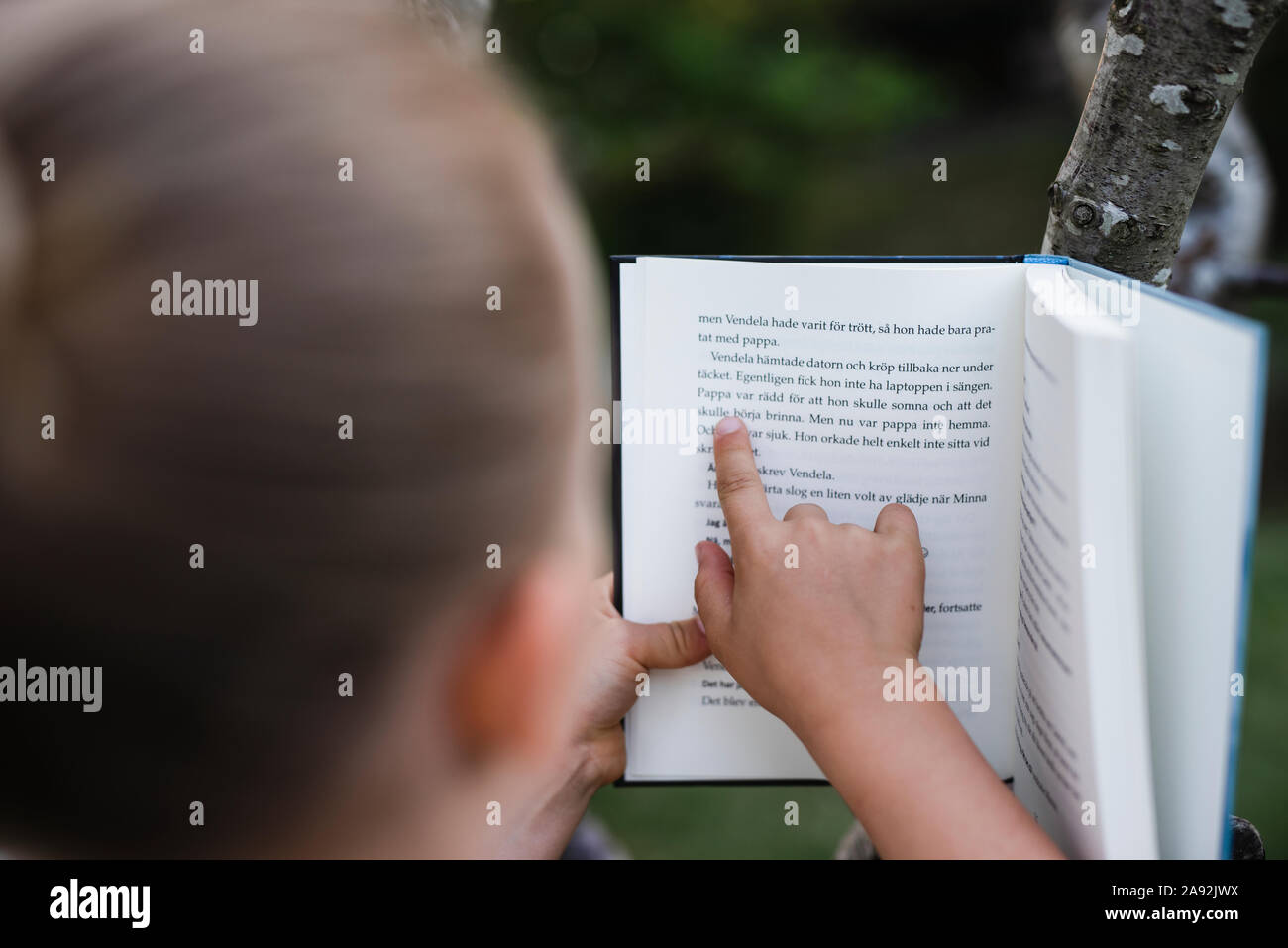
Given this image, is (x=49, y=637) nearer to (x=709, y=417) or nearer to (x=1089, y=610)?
(x=709, y=417)

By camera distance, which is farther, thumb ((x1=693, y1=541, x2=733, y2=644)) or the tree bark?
thumb ((x1=693, y1=541, x2=733, y2=644))

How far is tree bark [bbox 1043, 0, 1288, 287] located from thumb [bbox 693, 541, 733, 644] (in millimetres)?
548

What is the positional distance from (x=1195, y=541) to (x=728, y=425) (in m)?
0.50

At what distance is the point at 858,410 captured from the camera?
1136 mm

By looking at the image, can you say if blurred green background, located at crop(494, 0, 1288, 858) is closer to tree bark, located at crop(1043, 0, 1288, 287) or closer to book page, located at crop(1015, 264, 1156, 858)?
book page, located at crop(1015, 264, 1156, 858)

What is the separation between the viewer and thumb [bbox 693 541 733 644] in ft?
3.74

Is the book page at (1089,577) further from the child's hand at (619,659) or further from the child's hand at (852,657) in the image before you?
the child's hand at (619,659)

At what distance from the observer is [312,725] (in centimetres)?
84

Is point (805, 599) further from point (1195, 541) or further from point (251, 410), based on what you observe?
point (251, 410)

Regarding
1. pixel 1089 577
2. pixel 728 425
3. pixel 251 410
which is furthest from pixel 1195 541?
pixel 251 410

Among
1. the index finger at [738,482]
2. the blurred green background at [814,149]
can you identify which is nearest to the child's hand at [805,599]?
the index finger at [738,482]

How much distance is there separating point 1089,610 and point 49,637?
2.90 feet

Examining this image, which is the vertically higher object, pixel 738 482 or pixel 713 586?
pixel 738 482

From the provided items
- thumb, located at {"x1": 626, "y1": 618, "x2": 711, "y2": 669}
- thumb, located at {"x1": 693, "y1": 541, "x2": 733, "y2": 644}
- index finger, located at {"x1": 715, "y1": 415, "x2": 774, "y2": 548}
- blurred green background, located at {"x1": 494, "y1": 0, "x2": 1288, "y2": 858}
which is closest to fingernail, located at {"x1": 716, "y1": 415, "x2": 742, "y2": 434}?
index finger, located at {"x1": 715, "y1": 415, "x2": 774, "y2": 548}
